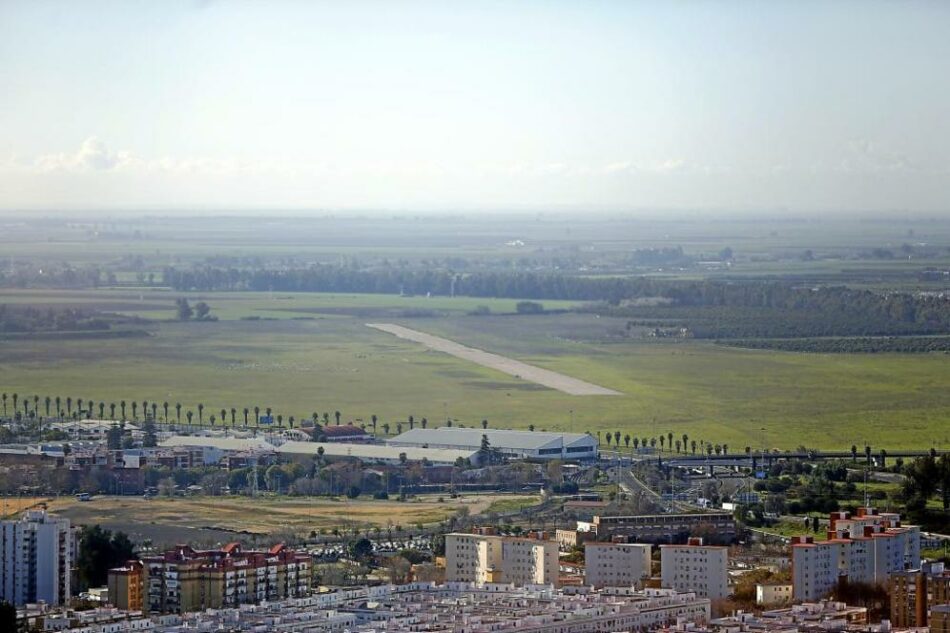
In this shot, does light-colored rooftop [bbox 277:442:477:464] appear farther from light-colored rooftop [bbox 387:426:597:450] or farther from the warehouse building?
light-colored rooftop [bbox 387:426:597:450]

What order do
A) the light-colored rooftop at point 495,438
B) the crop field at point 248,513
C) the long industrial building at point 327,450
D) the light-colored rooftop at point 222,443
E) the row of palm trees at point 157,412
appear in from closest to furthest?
the crop field at point 248,513 → the long industrial building at point 327,450 → the light-colored rooftop at point 222,443 → the light-colored rooftop at point 495,438 → the row of palm trees at point 157,412

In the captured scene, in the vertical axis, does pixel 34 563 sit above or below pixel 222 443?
above

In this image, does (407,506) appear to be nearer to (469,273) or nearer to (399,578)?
(399,578)

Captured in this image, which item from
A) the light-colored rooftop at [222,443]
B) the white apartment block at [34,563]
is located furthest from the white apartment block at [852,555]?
the light-colored rooftop at [222,443]

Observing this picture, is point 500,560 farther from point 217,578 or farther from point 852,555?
point 852,555

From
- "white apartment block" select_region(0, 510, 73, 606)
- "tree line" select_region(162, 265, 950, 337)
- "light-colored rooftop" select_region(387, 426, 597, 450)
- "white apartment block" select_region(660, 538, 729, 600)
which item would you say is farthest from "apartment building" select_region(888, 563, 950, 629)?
"tree line" select_region(162, 265, 950, 337)

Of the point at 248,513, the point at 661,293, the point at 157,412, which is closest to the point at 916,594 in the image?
the point at 248,513

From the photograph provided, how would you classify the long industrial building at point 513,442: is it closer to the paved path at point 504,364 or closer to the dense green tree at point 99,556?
the paved path at point 504,364
